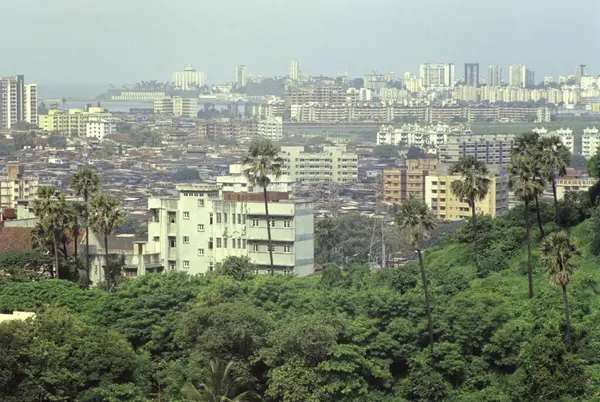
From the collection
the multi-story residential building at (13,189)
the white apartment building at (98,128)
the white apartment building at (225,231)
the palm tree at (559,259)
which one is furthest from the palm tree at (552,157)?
the white apartment building at (98,128)

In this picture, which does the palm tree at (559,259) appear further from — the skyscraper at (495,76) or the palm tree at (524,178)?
the skyscraper at (495,76)

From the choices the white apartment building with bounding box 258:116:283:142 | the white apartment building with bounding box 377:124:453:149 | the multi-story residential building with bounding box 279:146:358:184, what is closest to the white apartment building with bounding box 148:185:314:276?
the multi-story residential building with bounding box 279:146:358:184

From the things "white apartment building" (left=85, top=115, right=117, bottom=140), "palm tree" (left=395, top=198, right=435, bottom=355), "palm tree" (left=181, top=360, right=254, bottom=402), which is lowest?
"palm tree" (left=181, top=360, right=254, bottom=402)

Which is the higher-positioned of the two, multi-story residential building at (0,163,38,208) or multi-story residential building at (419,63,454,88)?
multi-story residential building at (419,63,454,88)

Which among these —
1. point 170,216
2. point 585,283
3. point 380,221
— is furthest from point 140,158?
point 585,283

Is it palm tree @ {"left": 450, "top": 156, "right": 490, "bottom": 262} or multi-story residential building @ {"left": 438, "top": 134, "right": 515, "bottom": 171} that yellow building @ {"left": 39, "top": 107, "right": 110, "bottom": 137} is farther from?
palm tree @ {"left": 450, "top": 156, "right": 490, "bottom": 262}

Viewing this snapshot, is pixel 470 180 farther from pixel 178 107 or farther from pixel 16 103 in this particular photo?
pixel 178 107

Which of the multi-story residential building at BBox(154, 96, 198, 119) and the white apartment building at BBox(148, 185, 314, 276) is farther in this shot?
the multi-story residential building at BBox(154, 96, 198, 119)
